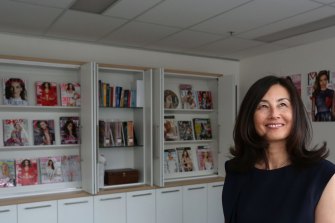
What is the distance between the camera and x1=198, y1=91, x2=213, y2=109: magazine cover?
476 centimetres

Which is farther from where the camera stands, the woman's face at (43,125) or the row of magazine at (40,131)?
the woman's face at (43,125)

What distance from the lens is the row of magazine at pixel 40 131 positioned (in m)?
3.61

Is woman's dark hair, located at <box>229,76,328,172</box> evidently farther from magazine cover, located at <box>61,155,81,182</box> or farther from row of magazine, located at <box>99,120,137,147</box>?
magazine cover, located at <box>61,155,81,182</box>

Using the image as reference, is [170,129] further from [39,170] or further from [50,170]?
[39,170]

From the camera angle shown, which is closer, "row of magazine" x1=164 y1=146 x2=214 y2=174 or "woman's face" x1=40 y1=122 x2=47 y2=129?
"woman's face" x1=40 y1=122 x2=47 y2=129

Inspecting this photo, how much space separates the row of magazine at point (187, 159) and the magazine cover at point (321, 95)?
1.51m

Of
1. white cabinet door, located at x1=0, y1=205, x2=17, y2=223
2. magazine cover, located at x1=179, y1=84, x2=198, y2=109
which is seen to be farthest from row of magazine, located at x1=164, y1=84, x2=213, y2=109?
white cabinet door, located at x1=0, y1=205, x2=17, y2=223

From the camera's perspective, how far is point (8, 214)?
10.6ft

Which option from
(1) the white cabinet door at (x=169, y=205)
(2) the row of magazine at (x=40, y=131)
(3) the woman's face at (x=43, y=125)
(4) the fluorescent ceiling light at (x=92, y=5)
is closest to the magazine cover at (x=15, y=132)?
(2) the row of magazine at (x=40, y=131)

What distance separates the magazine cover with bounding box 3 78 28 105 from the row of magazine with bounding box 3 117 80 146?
0.71 ft

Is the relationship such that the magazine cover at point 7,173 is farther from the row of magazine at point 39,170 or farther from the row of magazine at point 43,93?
the row of magazine at point 43,93

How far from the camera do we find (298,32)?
372cm

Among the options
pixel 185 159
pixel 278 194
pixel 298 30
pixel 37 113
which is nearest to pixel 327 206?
pixel 278 194

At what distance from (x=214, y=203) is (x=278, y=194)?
11.0 ft
